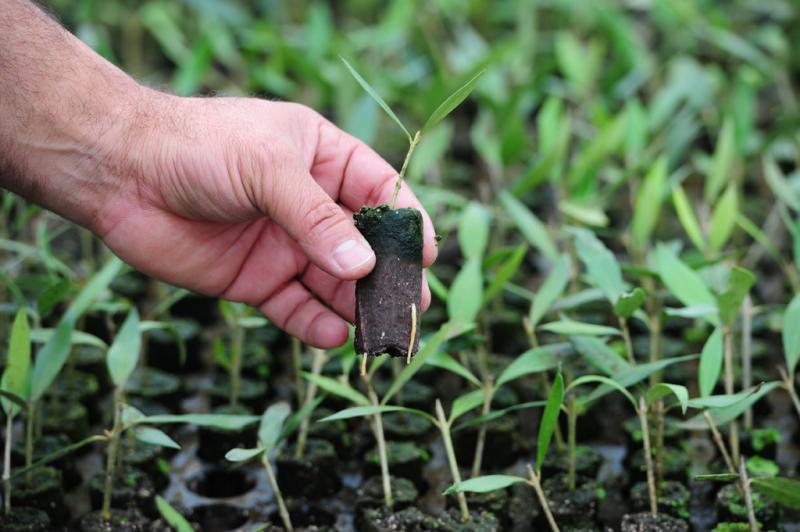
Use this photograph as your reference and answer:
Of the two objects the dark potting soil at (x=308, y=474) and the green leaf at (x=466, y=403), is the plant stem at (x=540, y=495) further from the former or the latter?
the dark potting soil at (x=308, y=474)

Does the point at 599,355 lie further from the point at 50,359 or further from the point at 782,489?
the point at 50,359

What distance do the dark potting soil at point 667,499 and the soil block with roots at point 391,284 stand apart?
407 millimetres

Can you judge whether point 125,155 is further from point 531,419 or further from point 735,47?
point 735,47

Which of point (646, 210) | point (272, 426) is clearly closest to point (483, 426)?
point (272, 426)

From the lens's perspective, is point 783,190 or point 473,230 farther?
point 783,190

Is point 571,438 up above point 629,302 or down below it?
below

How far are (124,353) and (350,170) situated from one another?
1.23 ft

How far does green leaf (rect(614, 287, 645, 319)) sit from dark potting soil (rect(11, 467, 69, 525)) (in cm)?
74

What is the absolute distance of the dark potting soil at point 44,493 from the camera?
133 cm

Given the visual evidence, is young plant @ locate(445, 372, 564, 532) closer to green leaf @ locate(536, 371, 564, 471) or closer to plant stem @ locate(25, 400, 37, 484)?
A: green leaf @ locate(536, 371, 564, 471)

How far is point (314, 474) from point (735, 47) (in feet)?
4.82

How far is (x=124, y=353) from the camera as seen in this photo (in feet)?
4.47

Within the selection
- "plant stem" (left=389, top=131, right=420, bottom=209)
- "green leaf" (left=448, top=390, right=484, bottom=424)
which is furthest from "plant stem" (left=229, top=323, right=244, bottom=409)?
"plant stem" (left=389, top=131, right=420, bottom=209)

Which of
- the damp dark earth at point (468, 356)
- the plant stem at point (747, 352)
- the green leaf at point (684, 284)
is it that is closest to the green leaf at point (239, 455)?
the damp dark earth at point (468, 356)
